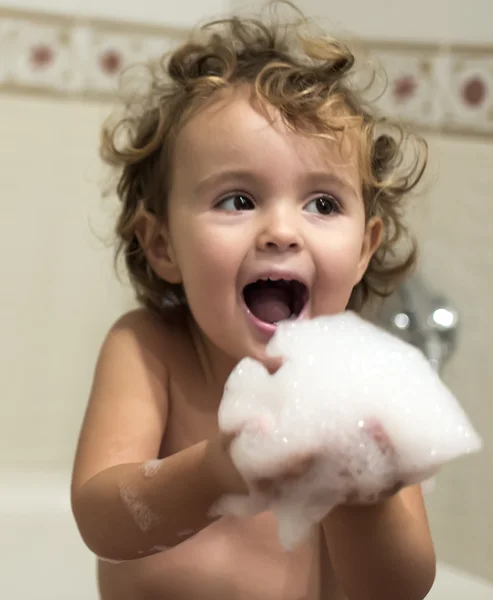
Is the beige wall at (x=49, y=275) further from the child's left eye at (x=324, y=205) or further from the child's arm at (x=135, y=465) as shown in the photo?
the child's left eye at (x=324, y=205)

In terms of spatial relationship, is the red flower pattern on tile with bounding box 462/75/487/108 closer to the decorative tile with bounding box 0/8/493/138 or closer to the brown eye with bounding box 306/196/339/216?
the decorative tile with bounding box 0/8/493/138

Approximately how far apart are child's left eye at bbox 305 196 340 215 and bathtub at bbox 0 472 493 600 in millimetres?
546

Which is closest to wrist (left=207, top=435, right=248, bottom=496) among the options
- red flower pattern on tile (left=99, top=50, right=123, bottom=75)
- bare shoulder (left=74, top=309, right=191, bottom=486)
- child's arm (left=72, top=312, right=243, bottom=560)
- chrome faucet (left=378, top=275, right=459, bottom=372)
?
child's arm (left=72, top=312, right=243, bottom=560)

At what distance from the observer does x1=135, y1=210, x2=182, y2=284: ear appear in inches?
31.6

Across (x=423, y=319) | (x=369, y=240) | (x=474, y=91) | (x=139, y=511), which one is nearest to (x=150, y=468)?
(x=139, y=511)

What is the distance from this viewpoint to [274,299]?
0.73 m

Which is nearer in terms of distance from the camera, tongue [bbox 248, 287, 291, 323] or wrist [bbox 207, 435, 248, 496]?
wrist [bbox 207, 435, 248, 496]

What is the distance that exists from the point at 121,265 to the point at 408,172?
1.53ft

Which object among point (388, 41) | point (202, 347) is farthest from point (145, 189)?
point (388, 41)

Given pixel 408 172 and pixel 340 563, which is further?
pixel 408 172

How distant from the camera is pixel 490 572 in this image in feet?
3.20

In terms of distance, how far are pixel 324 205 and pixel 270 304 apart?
0.35 feet

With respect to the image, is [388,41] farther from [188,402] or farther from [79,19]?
[188,402]

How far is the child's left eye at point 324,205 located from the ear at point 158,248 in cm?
16
